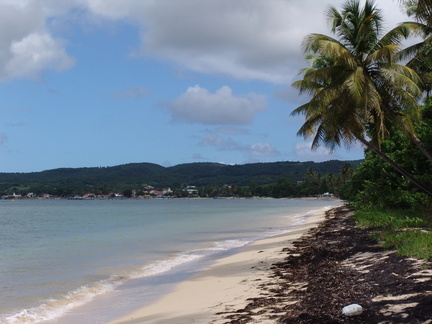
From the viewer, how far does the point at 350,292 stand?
254 inches

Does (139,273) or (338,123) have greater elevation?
(338,123)

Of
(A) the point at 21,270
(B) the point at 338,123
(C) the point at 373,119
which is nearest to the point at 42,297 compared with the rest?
(A) the point at 21,270

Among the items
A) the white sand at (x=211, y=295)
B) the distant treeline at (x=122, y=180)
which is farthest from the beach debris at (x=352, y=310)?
the distant treeline at (x=122, y=180)

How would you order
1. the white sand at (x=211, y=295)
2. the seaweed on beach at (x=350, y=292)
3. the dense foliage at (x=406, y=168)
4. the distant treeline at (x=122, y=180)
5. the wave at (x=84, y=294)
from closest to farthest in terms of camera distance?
the seaweed on beach at (x=350, y=292) → the white sand at (x=211, y=295) → the wave at (x=84, y=294) → the dense foliage at (x=406, y=168) → the distant treeline at (x=122, y=180)

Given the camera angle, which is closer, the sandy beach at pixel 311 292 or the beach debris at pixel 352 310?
the beach debris at pixel 352 310

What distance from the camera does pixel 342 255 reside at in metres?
10.7

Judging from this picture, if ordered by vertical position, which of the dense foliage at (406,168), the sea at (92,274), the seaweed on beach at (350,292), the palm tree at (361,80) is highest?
the palm tree at (361,80)

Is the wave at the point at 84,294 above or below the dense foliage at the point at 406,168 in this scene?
below

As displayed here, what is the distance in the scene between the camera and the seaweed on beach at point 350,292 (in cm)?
522

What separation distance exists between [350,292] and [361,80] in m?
8.61

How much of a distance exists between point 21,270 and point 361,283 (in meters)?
11.0

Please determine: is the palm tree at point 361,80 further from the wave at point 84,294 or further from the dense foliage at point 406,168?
the wave at point 84,294

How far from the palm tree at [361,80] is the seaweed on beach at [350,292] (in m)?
5.42

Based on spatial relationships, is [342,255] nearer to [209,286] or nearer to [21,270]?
[209,286]
